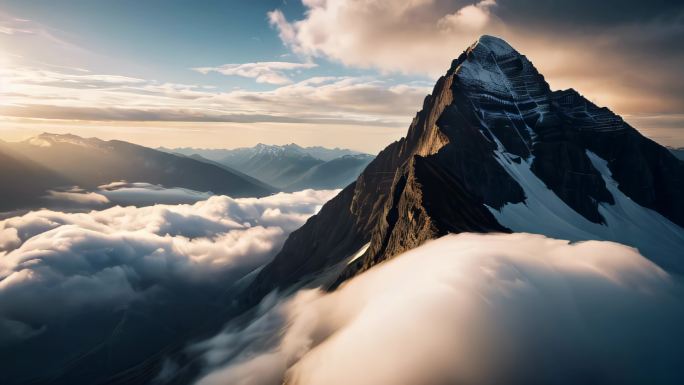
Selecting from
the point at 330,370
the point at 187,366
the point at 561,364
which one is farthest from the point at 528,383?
the point at 187,366

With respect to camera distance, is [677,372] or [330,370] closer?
[677,372]

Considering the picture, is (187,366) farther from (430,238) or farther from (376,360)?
(376,360)

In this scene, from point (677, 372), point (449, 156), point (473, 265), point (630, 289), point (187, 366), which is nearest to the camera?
point (677, 372)

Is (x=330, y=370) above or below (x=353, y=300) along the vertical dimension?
above

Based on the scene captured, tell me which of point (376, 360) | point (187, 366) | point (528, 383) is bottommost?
point (187, 366)

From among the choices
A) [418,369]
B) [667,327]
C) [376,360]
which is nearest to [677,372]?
[667,327]

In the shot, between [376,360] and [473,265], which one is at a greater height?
[473,265]

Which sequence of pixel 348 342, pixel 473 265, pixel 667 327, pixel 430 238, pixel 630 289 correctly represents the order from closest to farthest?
pixel 667 327 → pixel 630 289 → pixel 473 265 → pixel 348 342 → pixel 430 238

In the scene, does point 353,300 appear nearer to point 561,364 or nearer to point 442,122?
point 561,364

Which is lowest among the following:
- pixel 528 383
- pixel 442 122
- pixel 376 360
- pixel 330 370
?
pixel 330 370
